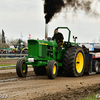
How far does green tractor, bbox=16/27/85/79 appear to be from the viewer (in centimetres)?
894

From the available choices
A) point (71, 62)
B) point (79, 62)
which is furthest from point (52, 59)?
point (79, 62)

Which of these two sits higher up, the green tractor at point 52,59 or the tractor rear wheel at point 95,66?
the green tractor at point 52,59

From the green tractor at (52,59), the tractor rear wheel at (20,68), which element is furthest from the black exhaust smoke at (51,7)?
the tractor rear wheel at (20,68)

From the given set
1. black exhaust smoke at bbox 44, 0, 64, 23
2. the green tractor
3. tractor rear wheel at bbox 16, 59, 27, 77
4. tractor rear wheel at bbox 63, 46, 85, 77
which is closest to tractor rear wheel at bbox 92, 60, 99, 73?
the green tractor

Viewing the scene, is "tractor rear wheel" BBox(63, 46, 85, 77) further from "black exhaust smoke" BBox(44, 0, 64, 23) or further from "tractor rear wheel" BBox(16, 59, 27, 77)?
"black exhaust smoke" BBox(44, 0, 64, 23)

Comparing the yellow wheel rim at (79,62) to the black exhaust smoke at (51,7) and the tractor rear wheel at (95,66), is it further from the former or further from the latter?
the black exhaust smoke at (51,7)

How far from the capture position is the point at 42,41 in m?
9.20

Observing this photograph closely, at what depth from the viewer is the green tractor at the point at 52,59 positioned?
29.3 feet

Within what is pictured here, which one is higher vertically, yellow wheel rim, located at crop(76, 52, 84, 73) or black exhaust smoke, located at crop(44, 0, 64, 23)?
black exhaust smoke, located at crop(44, 0, 64, 23)

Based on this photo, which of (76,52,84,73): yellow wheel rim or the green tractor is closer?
the green tractor

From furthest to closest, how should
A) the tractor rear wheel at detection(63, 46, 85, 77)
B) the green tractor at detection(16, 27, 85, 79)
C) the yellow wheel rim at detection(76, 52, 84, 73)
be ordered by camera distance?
the yellow wheel rim at detection(76, 52, 84, 73) → the tractor rear wheel at detection(63, 46, 85, 77) → the green tractor at detection(16, 27, 85, 79)

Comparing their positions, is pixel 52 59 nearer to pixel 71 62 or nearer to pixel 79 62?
pixel 71 62

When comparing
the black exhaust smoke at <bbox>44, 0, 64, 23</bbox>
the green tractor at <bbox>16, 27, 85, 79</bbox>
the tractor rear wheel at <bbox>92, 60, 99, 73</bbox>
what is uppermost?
the black exhaust smoke at <bbox>44, 0, 64, 23</bbox>

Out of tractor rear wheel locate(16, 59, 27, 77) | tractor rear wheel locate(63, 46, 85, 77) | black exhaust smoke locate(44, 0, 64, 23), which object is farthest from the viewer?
black exhaust smoke locate(44, 0, 64, 23)
